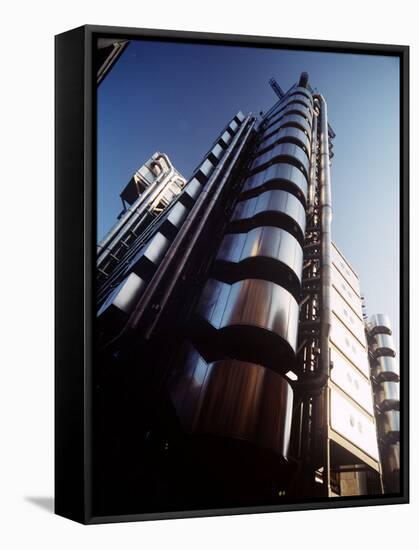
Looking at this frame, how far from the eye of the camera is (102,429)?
27.6 feet

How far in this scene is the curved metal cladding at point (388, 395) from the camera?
375 inches

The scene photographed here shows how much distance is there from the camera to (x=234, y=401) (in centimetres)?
870

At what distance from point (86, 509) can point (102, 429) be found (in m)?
0.56

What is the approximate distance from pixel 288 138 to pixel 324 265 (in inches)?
42.9

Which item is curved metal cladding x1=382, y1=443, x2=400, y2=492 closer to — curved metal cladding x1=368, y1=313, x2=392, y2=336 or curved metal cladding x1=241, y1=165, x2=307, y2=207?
curved metal cladding x1=368, y1=313, x2=392, y2=336

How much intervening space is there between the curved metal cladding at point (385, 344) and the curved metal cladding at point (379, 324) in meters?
0.03

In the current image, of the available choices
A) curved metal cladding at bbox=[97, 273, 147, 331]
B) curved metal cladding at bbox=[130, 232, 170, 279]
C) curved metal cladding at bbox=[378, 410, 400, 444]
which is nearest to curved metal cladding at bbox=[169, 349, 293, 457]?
curved metal cladding at bbox=[97, 273, 147, 331]

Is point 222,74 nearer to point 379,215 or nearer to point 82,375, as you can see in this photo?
point 379,215

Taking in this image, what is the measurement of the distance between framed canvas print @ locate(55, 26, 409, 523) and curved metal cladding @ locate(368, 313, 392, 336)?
0.04 feet

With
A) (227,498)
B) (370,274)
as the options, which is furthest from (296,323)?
(227,498)

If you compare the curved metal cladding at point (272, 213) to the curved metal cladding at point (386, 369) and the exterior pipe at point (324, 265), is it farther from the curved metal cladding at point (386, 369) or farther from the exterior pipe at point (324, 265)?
the curved metal cladding at point (386, 369)

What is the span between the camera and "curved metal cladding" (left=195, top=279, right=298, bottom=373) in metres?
8.81

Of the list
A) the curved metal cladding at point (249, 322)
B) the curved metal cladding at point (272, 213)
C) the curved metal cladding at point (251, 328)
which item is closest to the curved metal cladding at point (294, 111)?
the curved metal cladding at point (251, 328)

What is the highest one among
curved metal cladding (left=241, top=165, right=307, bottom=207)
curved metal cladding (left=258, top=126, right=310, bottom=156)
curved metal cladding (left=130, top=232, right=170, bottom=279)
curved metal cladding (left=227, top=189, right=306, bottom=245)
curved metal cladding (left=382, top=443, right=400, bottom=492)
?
curved metal cladding (left=258, top=126, right=310, bottom=156)
